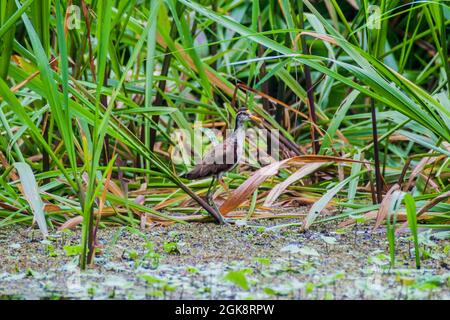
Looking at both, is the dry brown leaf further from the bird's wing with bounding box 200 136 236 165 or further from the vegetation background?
the bird's wing with bounding box 200 136 236 165

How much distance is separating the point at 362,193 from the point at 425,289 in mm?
1624

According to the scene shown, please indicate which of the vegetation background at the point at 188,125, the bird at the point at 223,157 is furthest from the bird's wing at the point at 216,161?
the vegetation background at the point at 188,125

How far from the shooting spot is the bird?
4.57 metres

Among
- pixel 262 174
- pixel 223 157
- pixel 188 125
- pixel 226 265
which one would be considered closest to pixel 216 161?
pixel 223 157

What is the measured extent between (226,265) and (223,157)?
4.24ft

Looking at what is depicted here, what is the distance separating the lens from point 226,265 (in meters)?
3.39

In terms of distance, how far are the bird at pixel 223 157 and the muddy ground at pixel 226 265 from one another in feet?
1.50

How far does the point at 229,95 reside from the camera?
16.7 feet

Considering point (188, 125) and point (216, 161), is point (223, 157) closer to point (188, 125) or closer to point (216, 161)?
point (216, 161)

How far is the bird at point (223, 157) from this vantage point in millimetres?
4570

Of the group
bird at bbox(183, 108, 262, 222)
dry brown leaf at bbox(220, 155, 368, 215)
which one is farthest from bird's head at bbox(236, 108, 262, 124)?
dry brown leaf at bbox(220, 155, 368, 215)

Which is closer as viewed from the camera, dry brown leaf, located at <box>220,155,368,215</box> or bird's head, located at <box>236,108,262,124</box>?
dry brown leaf, located at <box>220,155,368,215</box>

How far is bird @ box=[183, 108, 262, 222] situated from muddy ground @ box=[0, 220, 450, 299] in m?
0.46

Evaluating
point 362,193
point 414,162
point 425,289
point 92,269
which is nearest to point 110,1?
point 92,269
